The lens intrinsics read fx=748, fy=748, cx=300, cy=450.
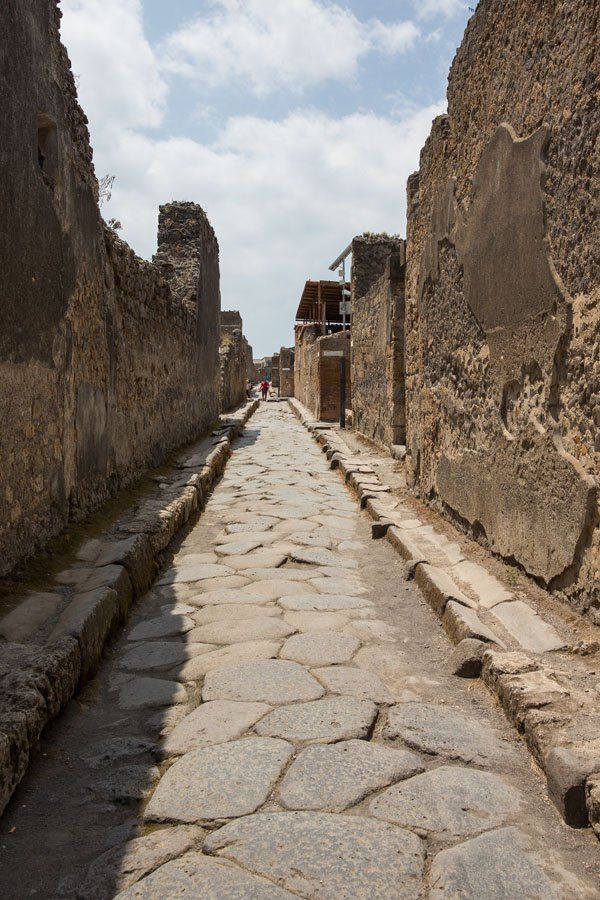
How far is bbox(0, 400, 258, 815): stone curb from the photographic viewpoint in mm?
2271

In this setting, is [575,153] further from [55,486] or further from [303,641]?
[55,486]

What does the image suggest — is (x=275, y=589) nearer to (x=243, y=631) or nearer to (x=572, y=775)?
(x=243, y=631)

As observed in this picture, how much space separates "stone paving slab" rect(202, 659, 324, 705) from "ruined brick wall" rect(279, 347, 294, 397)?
33.2 m

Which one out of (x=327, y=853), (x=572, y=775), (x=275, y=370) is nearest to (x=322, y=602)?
(x=572, y=775)

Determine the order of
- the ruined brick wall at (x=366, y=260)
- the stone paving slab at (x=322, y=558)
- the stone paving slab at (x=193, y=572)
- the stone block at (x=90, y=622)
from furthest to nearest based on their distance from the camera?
the ruined brick wall at (x=366, y=260)
the stone paving slab at (x=322, y=558)
the stone paving slab at (x=193, y=572)
the stone block at (x=90, y=622)

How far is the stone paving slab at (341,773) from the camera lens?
209 centimetres

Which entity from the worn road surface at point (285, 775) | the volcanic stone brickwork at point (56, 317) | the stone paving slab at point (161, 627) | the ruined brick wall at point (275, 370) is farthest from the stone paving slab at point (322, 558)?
the ruined brick wall at point (275, 370)

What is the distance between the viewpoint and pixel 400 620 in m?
3.86

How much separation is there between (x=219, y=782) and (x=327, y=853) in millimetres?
477

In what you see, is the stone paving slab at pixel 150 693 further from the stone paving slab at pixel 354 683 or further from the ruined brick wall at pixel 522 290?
the ruined brick wall at pixel 522 290

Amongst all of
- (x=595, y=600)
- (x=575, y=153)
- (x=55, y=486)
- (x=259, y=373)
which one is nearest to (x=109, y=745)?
(x=595, y=600)

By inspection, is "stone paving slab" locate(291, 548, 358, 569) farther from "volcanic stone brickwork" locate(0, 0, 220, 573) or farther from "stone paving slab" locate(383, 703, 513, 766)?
"stone paving slab" locate(383, 703, 513, 766)

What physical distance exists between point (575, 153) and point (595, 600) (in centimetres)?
193

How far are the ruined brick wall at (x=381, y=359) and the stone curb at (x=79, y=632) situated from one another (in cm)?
447
